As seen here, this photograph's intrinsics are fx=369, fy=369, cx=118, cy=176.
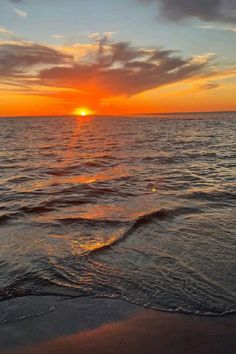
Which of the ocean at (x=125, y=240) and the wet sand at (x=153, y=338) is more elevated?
the ocean at (x=125, y=240)

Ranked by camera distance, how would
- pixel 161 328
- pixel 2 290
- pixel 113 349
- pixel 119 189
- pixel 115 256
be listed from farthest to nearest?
pixel 119 189
pixel 115 256
pixel 2 290
pixel 161 328
pixel 113 349

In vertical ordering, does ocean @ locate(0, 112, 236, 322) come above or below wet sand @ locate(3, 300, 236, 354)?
above

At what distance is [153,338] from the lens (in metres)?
4.39

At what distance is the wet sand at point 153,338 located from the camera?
164 inches

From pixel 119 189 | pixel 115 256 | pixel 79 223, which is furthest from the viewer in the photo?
pixel 119 189

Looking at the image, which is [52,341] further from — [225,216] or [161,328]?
[225,216]

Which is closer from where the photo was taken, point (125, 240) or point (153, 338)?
point (153, 338)

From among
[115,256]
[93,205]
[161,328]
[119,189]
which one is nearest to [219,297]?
[161,328]

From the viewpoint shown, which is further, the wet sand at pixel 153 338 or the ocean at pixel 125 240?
the ocean at pixel 125 240

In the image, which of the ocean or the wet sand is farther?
the ocean

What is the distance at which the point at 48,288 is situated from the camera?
5.78 metres

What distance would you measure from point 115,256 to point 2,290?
222 cm

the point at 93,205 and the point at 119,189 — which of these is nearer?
the point at 93,205

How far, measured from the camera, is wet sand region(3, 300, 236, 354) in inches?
164
